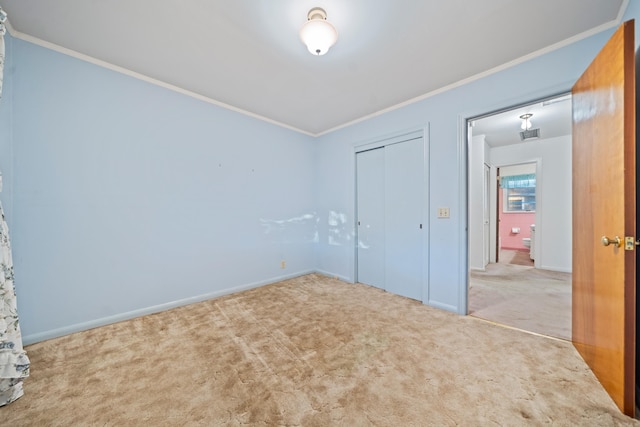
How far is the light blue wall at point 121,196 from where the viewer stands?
6.61 ft

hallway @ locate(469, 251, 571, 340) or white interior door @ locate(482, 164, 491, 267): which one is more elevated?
white interior door @ locate(482, 164, 491, 267)

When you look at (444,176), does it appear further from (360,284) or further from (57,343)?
(57,343)

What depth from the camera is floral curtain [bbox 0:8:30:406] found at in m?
1.40

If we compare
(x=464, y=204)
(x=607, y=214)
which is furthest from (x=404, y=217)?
(x=607, y=214)

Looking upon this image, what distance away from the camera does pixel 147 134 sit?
256 cm

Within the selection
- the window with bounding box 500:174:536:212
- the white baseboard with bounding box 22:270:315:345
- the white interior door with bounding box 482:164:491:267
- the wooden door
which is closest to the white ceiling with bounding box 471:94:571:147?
the white interior door with bounding box 482:164:491:267

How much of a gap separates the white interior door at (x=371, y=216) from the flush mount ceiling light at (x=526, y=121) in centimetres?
238

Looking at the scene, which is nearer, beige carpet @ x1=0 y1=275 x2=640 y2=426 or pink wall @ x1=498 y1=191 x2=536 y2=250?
beige carpet @ x1=0 y1=275 x2=640 y2=426

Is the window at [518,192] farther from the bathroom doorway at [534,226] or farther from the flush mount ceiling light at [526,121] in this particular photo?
the flush mount ceiling light at [526,121]

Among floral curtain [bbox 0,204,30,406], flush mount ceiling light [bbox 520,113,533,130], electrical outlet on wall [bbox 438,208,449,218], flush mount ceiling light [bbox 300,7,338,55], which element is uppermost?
flush mount ceiling light [bbox 520,113,533,130]

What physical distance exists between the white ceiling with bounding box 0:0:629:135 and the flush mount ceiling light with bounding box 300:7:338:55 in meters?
0.06

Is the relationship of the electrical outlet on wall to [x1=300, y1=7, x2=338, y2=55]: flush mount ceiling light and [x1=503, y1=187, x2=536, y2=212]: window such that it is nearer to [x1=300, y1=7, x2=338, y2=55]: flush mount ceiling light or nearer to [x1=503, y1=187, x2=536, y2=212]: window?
[x1=300, y1=7, x2=338, y2=55]: flush mount ceiling light

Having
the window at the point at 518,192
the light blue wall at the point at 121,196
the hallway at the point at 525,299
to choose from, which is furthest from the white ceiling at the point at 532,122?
the light blue wall at the point at 121,196

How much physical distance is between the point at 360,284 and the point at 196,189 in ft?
8.69
